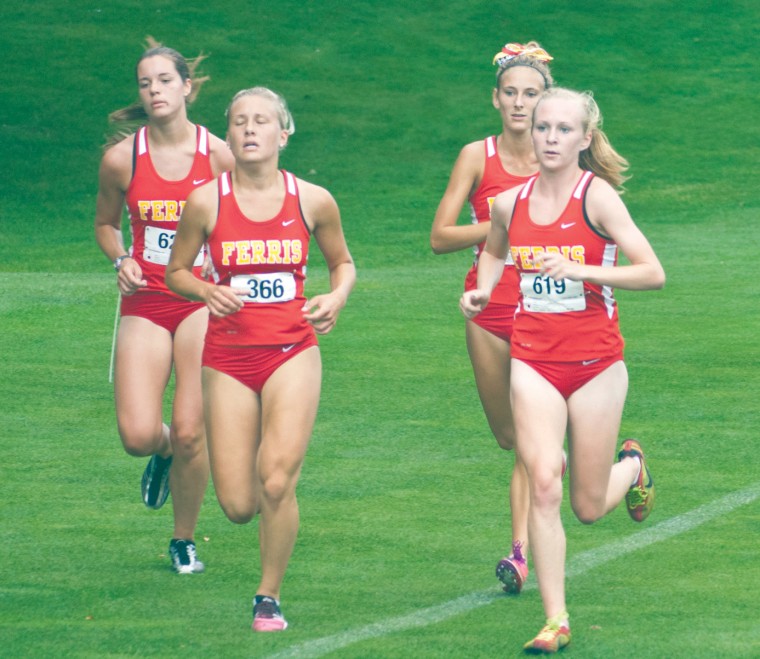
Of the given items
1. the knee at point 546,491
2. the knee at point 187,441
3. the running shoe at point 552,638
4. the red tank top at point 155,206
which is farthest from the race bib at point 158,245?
the running shoe at point 552,638

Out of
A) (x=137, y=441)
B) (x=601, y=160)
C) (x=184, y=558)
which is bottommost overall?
(x=184, y=558)

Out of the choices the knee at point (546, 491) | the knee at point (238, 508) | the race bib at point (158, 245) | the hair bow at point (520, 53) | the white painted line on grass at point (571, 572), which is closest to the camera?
the knee at point (546, 491)

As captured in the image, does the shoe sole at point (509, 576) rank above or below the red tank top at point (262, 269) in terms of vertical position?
below

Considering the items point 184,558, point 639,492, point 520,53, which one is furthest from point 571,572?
point 520,53

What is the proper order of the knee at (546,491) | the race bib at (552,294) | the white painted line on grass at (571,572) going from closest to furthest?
the knee at (546,491) → the white painted line on grass at (571,572) → the race bib at (552,294)

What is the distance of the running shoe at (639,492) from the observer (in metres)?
7.54

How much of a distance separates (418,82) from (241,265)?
2441cm

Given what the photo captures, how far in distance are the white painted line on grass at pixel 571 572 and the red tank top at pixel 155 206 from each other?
1943mm

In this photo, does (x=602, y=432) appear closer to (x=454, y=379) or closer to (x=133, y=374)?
(x=133, y=374)

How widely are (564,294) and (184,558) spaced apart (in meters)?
2.32

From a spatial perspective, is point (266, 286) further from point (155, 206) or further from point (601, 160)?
point (601, 160)

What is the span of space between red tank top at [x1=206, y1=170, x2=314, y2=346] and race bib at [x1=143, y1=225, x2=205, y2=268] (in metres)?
0.90

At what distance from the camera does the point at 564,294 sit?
6.52m

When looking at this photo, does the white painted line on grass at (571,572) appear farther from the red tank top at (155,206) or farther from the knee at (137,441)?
the red tank top at (155,206)
